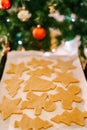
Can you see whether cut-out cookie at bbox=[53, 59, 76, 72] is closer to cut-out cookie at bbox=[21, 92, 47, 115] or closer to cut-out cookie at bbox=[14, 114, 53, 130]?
cut-out cookie at bbox=[21, 92, 47, 115]

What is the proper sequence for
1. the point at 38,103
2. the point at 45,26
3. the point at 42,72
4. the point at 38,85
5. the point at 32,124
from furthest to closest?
1. the point at 45,26
2. the point at 42,72
3. the point at 38,85
4. the point at 38,103
5. the point at 32,124

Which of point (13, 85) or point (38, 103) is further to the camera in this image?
point (13, 85)

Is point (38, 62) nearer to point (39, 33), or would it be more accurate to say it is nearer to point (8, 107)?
point (39, 33)

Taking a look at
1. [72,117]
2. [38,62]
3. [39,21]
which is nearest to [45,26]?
[39,21]

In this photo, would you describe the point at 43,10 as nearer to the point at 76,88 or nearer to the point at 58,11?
the point at 58,11

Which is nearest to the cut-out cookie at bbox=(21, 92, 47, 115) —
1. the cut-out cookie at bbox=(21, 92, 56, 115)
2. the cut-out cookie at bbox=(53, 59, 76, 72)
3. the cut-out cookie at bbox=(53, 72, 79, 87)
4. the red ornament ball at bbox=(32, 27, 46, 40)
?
the cut-out cookie at bbox=(21, 92, 56, 115)

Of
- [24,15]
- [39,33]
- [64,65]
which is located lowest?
[64,65]
